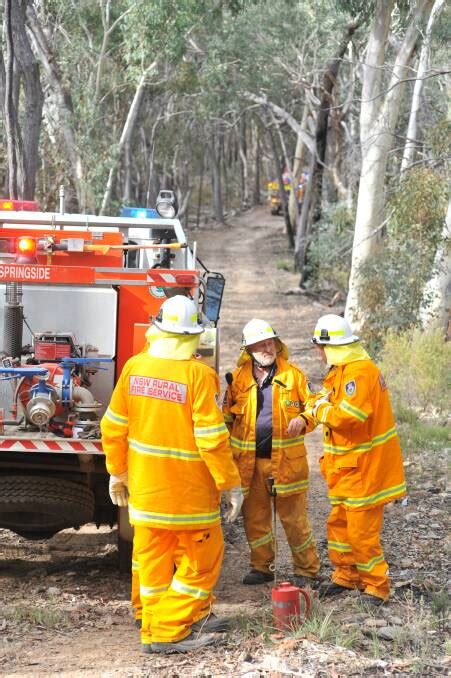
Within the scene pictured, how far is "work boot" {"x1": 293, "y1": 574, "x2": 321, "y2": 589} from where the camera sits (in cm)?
637

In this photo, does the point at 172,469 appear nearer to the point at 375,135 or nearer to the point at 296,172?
the point at 375,135

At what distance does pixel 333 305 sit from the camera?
76.5 feet

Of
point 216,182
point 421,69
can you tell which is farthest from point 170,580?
point 216,182

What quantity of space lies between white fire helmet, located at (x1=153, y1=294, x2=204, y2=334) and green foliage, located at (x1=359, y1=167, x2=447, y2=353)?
944cm

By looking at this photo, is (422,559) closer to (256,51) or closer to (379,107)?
(379,107)

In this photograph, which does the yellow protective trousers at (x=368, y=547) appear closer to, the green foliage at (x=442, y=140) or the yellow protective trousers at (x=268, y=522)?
the yellow protective trousers at (x=268, y=522)

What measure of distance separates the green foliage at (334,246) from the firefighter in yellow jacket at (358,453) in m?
14.3

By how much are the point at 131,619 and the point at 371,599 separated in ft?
4.36

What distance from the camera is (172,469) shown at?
509 cm

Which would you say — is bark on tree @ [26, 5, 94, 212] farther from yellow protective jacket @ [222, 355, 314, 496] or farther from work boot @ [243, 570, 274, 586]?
work boot @ [243, 570, 274, 586]

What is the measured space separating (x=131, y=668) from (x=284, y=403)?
193cm

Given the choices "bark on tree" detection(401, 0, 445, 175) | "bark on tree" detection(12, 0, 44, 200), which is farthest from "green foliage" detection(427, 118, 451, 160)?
"bark on tree" detection(12, 0, 44, 200)

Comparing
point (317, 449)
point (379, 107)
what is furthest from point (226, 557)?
point (379, 107)

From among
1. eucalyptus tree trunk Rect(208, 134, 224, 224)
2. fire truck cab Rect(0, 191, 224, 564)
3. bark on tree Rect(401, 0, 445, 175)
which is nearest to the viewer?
fire truck cab Rect(0, 191, 224, 564)
